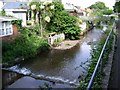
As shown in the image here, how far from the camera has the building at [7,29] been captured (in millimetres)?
17250

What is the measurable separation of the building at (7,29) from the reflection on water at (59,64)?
9.96 ft

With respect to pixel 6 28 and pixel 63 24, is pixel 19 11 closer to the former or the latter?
pixel 63 24

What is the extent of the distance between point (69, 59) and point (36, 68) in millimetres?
3264

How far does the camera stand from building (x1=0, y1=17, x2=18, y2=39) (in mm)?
17250

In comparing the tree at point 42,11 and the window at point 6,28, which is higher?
the tree at point 42,11

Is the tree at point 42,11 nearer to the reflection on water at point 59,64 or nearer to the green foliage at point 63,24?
the green foliage at point 63,24

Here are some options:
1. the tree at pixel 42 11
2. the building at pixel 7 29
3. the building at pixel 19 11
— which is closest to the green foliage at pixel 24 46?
the building at pixel 7 29

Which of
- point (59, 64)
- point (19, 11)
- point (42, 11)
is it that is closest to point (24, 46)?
point (59, 64)

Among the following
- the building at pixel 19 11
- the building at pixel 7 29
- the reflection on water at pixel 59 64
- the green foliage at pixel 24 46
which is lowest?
the reflection on water at pixel 59 64

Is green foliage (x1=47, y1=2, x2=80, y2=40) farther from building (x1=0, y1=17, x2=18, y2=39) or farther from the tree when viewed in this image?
building (x1=0, y1=17, x2=18, y2=39)

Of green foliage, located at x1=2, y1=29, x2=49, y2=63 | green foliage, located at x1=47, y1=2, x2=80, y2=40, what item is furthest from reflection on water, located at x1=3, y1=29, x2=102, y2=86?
green foliage, located at x1=47, y1=2, x2=80, y2=40

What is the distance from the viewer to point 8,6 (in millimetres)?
30719

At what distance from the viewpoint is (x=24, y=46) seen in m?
16.6

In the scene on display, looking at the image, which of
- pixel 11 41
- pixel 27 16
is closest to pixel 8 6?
pixel 27 16
